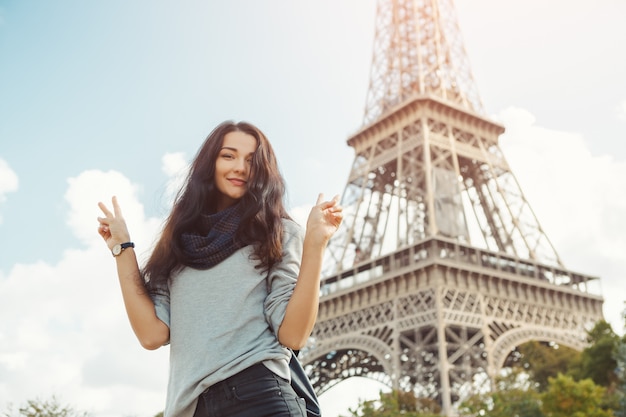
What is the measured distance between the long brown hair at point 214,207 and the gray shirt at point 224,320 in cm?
6

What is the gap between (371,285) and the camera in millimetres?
31734

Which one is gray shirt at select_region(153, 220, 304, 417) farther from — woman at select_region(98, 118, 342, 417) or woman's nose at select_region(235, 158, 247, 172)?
woman's nose at select_region(235, 158, 247, 172)

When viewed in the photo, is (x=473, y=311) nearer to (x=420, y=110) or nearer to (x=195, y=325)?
(x=420, y=110)

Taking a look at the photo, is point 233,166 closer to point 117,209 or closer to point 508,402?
point 117,209

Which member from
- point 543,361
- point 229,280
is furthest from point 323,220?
point 543,361

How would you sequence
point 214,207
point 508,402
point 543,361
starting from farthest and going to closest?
1. point 543,361
2. point 508,402
3. point 214,207

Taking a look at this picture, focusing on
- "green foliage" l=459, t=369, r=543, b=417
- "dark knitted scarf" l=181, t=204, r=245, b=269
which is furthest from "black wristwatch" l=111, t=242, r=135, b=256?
"green foliage" l=459, t=369, r=543, b=417

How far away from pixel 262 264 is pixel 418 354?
25.9 meters

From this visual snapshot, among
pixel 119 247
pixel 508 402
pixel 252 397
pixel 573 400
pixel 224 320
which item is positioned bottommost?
pixel 252 397

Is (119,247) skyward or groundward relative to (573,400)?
groundward

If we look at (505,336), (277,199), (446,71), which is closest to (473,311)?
(505,336)

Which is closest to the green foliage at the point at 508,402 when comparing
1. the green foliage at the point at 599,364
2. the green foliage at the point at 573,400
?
the green foliage at the point at 573,400

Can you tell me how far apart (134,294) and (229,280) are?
0.42 metres

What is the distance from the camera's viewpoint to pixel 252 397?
7.72 feet
